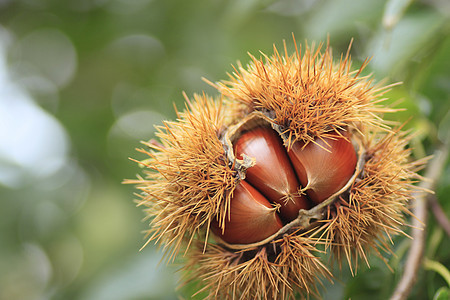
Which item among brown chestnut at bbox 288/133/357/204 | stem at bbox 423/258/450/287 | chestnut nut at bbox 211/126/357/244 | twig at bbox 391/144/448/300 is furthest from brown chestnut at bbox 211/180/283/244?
stem at bbox 423/258/450/287

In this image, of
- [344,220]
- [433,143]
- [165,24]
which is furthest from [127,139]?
[344,220]

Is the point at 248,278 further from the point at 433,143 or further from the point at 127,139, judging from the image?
the point at 127,139

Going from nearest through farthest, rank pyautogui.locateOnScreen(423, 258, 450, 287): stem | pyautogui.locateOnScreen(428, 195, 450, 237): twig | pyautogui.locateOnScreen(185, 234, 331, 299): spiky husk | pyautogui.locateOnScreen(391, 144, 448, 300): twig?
pyautogui.locateOnScreen(185, 234, 331, 299): spiky husk → pyautogui.locateOnScreen(391, 144, 448, 300): twig → pyautogui.locateOnScreen(423, 258, 450, 287): stem → pyautogui.locateOnScreen(428, 195, 450, 237): twig

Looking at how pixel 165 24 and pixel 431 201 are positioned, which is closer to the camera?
pixel 431 201

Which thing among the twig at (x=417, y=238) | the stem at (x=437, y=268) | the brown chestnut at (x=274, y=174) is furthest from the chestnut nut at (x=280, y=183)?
the stem at (x=437, y=268)

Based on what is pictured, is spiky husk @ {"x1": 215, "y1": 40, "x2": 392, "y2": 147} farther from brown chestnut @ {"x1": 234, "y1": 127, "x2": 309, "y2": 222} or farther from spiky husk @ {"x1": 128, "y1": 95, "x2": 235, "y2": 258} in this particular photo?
spiky husk @ {"x1": 128, "y1": 95, "x2": 235, "y2": 258}

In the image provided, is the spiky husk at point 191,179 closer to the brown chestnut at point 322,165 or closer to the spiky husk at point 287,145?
the spiky husk at point 287,145
